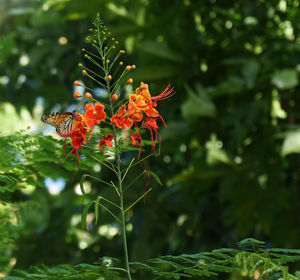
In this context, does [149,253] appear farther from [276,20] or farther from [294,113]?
[276,20]

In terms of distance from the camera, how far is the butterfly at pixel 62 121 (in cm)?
111

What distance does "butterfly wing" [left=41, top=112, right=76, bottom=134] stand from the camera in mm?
1109

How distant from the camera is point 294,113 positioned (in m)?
3.26

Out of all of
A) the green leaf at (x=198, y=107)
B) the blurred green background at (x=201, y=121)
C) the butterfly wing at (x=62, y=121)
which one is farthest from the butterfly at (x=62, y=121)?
the green leaf at (x=198, y=107)

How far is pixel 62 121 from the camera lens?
1125 mm

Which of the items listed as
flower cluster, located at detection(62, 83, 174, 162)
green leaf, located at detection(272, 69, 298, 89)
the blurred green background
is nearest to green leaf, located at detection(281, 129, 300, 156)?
the blurred green background

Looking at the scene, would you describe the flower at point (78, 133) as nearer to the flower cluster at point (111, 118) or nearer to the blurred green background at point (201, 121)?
the flower cluster at point (111, 118)

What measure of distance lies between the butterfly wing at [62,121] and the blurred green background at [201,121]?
150cm

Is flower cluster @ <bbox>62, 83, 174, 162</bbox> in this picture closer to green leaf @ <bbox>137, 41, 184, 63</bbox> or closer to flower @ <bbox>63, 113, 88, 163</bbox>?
flower @ <bbox>63, 113, 88, 163</bbox>

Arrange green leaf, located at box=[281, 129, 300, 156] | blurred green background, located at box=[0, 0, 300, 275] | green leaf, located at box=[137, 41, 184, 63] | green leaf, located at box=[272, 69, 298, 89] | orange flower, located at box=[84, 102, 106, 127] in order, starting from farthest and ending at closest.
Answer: green leaf, located at box=[137, 41, 184, 63]
blurred green background, located at box=[0, 0, 300, 275]
green leaf, located at box=[272, 69, 298, 89]
green leaf, located at box=[281, 129, 300, 156]
orange flower, located at box=[84, 102, 106, 127]

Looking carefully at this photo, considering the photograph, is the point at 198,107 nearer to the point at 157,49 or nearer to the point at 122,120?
the point at 157,49

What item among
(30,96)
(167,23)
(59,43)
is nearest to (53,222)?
(30,96)

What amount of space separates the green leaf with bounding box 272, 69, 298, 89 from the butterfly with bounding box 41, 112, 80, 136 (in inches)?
66.6

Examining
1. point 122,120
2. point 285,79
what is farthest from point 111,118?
point 285,79
